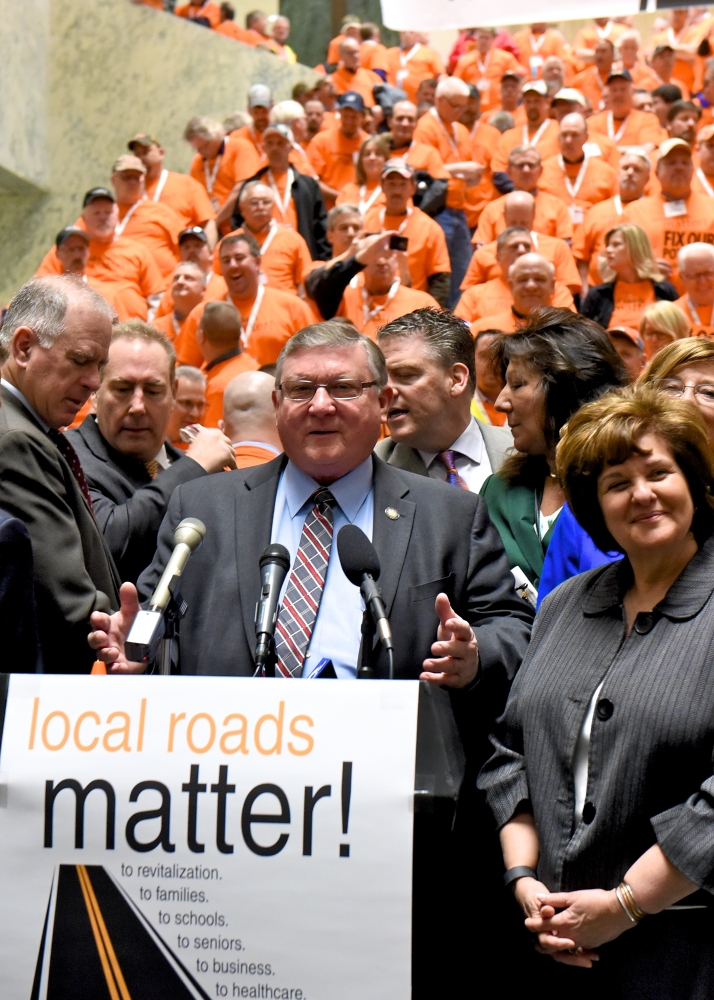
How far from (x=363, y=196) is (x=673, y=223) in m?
2.48

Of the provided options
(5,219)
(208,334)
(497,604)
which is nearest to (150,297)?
(208,334)

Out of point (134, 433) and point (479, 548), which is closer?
point (479, 548)

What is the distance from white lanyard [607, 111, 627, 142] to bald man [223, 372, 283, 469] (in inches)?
336

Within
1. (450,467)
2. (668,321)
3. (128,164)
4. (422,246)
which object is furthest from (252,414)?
(128,164)

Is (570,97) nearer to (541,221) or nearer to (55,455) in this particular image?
(541,221)

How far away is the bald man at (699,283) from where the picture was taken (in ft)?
22.4

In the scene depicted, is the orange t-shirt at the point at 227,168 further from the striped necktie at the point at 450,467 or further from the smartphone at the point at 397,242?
the striped necktie at the point at 450,467

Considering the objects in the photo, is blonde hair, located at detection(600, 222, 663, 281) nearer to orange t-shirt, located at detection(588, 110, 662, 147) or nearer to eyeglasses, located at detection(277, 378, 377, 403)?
orange t-shirt, located at detection(588, 110, 662, 147)

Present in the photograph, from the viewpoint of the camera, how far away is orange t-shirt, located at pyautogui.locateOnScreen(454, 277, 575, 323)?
24.4 feet

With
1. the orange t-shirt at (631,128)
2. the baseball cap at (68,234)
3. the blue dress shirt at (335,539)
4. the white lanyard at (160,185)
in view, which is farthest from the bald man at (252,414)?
the orange t-shirt at (631,128)

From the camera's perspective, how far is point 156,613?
208cm

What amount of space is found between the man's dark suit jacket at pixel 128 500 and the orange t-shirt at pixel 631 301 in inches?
168

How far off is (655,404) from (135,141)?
8925mm

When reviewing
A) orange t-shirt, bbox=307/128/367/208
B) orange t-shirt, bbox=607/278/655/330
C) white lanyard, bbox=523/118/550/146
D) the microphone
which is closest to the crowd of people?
the microphone
